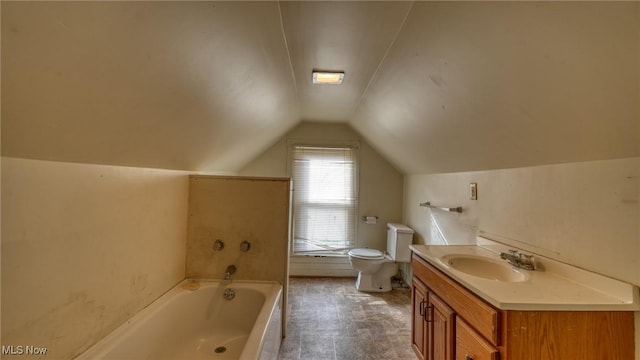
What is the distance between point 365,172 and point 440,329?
8.16ft

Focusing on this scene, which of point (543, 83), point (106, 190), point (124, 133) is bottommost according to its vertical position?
point (106, 190)

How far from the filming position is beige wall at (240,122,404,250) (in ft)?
Answer: 12.3

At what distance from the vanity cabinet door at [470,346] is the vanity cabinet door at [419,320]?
38 centimetres

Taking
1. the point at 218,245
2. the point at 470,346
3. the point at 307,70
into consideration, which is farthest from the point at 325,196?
the point at 470,346

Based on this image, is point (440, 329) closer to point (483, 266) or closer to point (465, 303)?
point (465, 303)

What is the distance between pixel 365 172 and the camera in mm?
3818

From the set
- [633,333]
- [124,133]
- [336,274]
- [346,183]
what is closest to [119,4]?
[124,133]

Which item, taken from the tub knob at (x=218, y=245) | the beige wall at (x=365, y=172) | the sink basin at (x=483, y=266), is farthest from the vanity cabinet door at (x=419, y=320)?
the beige wall at (x=365, y=172)

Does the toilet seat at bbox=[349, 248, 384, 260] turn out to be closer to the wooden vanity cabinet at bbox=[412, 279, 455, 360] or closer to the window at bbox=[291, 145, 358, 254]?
the window at bbox=[291, 145, 358, 254]

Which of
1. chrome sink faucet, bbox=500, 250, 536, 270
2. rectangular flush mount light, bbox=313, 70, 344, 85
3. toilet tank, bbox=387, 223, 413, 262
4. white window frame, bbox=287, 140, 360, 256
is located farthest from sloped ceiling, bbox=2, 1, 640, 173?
white window frame, bbox=287, 140, 360, 256

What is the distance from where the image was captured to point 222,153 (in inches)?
92.4

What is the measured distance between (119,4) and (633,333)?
215 cm

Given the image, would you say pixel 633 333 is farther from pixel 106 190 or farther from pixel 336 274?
pixel 336 274

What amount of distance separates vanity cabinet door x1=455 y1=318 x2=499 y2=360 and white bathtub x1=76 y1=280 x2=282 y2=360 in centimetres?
104
